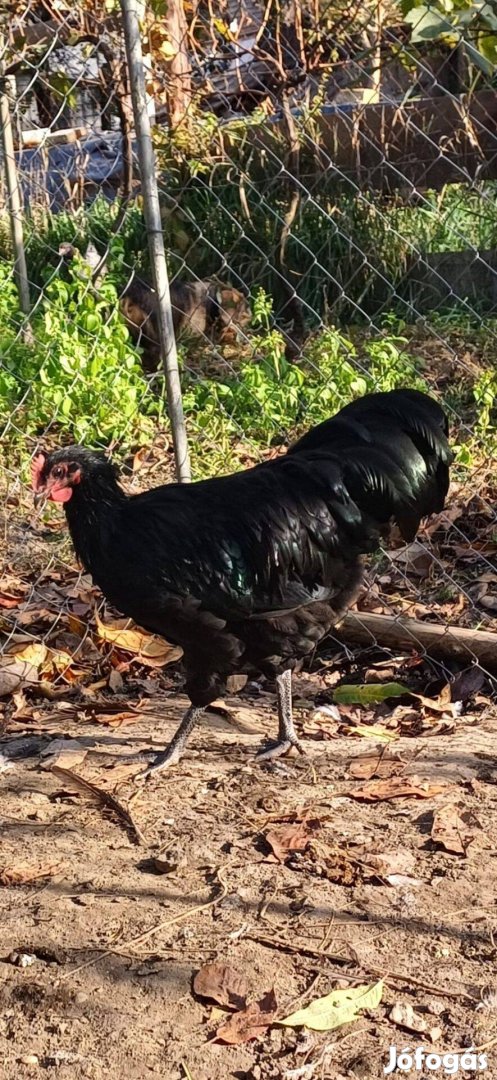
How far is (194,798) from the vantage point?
3406 millimetres

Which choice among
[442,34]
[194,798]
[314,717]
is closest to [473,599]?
[314,717]

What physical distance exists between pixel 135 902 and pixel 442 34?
2966mm

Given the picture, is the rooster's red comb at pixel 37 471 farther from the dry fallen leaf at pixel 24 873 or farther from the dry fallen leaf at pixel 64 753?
the dry fallen leaf at pixel 24 873

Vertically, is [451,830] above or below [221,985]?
below

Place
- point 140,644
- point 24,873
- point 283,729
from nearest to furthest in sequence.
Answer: point 24,873 → point 283,729 → point 140,644

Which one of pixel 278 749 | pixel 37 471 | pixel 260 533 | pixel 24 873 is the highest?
pixel 37 471

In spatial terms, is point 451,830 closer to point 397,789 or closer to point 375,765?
point 397,789

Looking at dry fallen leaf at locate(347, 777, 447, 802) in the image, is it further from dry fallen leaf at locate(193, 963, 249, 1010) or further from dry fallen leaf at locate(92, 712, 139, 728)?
dry fallen leaf at locate(92, 712, 139, 728)

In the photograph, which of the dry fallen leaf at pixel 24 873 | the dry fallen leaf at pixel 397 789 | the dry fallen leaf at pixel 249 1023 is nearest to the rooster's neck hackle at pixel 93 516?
the dry fallen leaf at pixel 24 873

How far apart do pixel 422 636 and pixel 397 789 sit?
1.04 m

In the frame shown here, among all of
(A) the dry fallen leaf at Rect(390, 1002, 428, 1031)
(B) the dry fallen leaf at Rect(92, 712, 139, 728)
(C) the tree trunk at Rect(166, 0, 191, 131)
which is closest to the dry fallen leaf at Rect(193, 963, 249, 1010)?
(A) the dry fallen leaf at Rect(390, 1002, 428, 1031)

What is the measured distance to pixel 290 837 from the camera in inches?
121

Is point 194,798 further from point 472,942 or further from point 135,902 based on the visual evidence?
point 472,942

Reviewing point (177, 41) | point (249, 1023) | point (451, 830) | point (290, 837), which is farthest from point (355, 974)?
point (177, 41)
